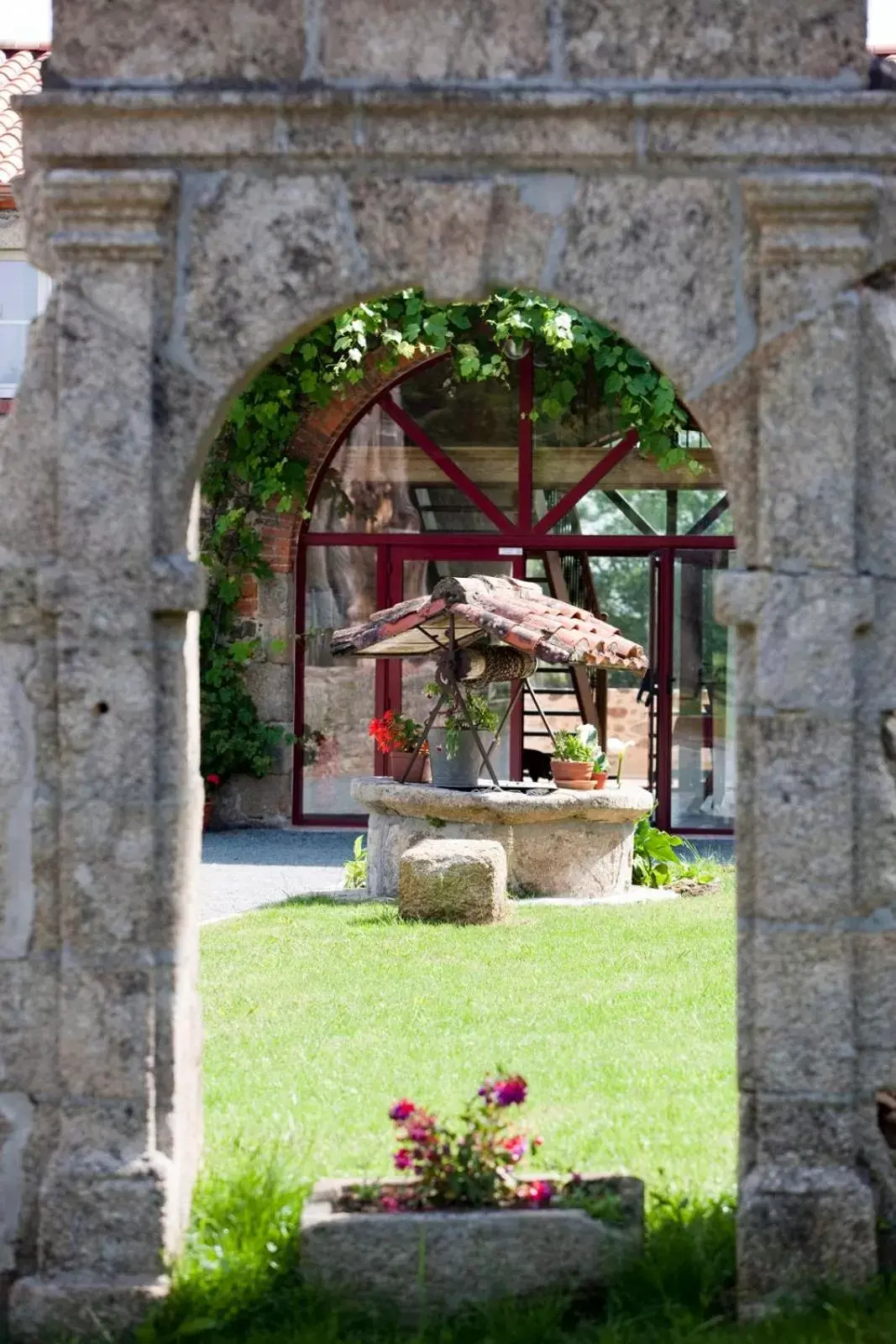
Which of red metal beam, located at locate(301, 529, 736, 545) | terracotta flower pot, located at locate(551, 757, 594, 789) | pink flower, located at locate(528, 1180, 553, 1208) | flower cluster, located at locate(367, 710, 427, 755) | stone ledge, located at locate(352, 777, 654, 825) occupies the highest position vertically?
red metal beam, located at locate(301, 529, 736, 545)

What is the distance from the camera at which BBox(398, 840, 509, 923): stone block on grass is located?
8.66 meters

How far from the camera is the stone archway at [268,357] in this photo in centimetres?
359

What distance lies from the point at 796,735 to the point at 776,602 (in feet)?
1.00

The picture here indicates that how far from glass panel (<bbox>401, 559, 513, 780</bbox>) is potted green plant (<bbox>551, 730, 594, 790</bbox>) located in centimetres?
274

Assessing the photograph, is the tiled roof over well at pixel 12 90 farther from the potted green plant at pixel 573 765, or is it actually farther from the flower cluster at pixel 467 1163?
the flower cluster at pixel 467 1163

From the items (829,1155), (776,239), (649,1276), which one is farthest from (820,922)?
(776,239)

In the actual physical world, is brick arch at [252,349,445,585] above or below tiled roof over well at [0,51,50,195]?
below

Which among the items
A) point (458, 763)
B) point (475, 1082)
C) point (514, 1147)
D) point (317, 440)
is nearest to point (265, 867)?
point (458, 763)

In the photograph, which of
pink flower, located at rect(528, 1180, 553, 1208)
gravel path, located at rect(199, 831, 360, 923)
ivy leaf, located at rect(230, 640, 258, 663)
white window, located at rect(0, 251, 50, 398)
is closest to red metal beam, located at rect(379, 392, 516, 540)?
ivy leaf, located at rect(230, 640, 258, 663)

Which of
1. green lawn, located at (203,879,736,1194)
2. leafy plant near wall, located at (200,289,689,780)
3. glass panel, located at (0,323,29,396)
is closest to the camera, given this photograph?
green lawn, located at (203,879,736,1194)

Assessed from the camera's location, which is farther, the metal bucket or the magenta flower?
the metal bucket

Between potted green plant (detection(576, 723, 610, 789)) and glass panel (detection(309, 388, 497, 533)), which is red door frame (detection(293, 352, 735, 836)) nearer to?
glass panel (detection(309, 388, 497, 533))

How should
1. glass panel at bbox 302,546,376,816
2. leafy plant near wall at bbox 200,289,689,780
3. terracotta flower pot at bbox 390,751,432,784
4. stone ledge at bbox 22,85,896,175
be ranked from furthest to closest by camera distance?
glass panel at bbox 302,546,376,816
leafy plant near wall at bbox 200,289,689,780
terracotta flower pot at bbox 390,751,432,784
stone ledge at bbox 22,85,896,175

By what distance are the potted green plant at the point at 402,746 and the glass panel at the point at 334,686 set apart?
2634mm
